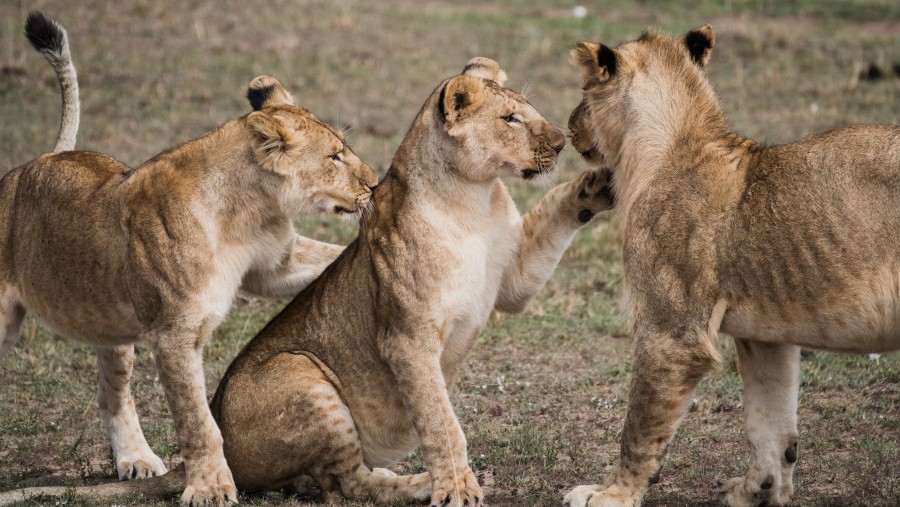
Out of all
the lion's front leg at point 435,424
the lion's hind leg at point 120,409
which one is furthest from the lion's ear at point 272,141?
the lion's hind leg at point 120,409

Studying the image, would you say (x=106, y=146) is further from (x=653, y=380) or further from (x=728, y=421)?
(x=653, y=380)

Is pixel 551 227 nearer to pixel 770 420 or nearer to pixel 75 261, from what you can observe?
pixel 770 420

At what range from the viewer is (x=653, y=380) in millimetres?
4285

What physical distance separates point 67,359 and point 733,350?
3.60m

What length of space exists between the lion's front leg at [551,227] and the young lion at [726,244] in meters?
0.11

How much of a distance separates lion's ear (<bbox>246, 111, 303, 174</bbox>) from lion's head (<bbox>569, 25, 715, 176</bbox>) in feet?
3.55

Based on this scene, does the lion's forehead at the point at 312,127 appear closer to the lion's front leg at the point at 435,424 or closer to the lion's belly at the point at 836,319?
the lion's front leg at the point at 435,424

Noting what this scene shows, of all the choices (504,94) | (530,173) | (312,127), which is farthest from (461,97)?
(312,127)

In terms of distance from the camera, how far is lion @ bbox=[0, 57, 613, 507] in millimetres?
4551

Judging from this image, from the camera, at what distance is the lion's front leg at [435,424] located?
4461 millimetres

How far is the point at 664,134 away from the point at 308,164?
1.34 metres

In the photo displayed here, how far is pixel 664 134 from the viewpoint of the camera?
14.9 feet

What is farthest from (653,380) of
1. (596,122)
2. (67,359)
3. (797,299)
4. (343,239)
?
(343,239)

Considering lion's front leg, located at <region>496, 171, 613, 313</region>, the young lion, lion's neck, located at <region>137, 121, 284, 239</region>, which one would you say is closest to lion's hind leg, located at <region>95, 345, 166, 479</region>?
lion's neck, located at <region>137, 121, 284, 239</region>
